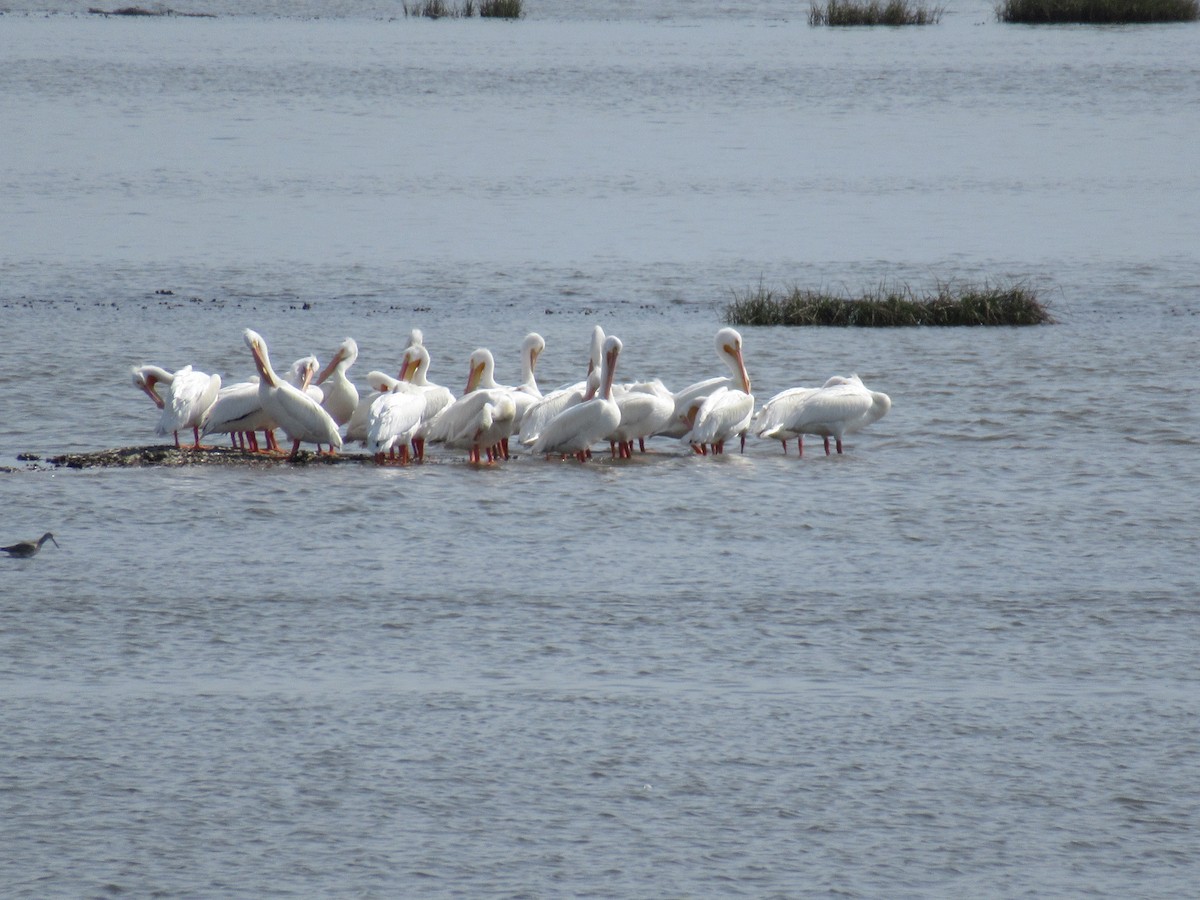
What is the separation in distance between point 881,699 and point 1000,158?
23003 millimetres

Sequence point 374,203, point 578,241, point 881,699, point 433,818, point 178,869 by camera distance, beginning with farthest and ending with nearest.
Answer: point 374,203
point 578,241
point 881,699
point 433,818
point 178,869

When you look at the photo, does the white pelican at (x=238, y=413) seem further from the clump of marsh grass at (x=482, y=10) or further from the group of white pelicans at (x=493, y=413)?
the clump of marsh grass at (x=482, y=10)

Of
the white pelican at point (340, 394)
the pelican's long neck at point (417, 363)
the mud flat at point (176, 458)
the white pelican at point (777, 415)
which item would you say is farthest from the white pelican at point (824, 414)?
the white pelican at point (340, 394)

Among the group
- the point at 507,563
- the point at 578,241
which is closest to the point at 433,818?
the point at 507,563

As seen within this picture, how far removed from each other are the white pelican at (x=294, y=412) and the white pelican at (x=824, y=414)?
2383 millimetres

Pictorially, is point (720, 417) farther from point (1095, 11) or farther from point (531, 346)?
point (1095, 11)

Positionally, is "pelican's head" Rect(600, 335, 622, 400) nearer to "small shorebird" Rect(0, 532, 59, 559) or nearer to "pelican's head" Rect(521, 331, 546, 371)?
"pelican's head" Rect(521, 331, 546, 371)

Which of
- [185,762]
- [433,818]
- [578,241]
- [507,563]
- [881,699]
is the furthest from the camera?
[578,241]

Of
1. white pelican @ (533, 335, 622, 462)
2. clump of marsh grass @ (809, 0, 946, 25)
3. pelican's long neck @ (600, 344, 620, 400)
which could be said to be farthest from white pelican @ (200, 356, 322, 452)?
clump of marsh grass @ (809, 0, 946, 25)

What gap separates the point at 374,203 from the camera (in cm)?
2369

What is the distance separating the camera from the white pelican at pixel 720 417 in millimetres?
10383

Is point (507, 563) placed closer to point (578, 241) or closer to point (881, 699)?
point (881, 699)

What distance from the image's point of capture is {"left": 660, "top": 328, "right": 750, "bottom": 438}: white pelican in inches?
429

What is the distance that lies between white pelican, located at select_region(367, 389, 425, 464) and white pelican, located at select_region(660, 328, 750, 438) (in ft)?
4.98
